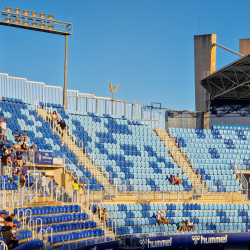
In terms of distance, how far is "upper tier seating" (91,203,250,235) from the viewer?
2180 centimetres

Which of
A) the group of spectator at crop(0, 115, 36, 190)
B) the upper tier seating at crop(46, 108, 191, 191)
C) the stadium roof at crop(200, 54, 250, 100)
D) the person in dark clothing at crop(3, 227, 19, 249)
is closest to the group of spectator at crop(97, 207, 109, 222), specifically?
the upper tier seating at crop(46, 108, 191, 191)

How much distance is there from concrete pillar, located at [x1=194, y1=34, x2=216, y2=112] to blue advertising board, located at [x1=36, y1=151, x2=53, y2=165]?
16.0 m

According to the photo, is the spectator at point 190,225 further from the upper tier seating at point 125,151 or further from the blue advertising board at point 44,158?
the blue advertising board at point 44,158

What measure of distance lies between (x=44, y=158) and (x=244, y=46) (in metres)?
19.9

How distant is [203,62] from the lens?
36.3m

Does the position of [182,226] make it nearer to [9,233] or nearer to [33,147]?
[33,147]

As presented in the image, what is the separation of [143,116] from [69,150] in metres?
8.90

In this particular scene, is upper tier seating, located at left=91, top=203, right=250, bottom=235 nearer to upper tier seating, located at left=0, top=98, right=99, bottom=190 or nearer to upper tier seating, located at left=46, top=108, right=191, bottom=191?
upper tier seating, located at left=46, top=108, right=191, bottom=191

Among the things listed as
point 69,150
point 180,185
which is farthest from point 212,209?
point 69,150

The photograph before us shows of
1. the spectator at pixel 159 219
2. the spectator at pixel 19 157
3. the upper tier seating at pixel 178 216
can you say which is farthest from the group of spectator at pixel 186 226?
the spectator at pixel 19 157

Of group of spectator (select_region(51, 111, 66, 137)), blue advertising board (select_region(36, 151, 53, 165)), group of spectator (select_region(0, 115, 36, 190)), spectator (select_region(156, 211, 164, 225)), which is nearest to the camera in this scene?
group of spectator (select_region(0, 115, 36, 190))

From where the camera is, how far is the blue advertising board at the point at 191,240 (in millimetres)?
20094

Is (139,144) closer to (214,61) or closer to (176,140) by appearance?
(176,140)

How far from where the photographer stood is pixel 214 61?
118ft
